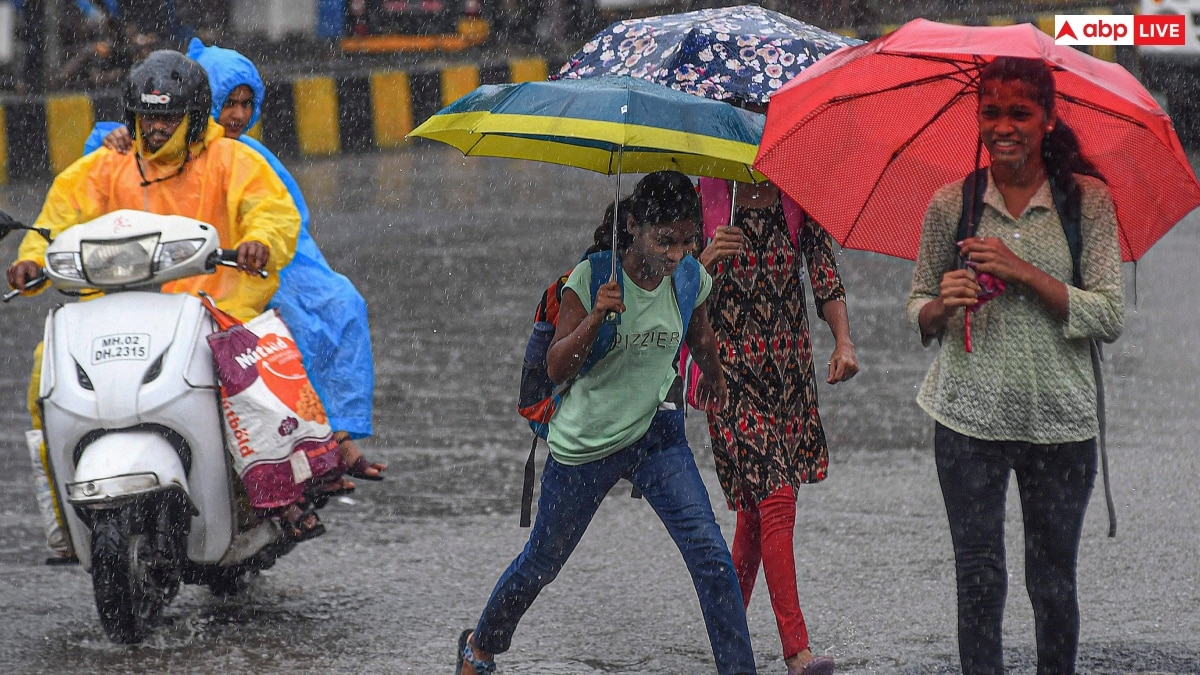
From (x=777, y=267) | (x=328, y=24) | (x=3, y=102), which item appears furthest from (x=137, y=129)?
(x=328, y=24)

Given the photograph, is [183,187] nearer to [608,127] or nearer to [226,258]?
[226,258]

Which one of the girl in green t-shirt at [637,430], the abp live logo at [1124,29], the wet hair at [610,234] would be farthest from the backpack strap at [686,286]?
the abp live logo at [1124,29]

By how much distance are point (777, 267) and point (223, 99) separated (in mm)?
2244

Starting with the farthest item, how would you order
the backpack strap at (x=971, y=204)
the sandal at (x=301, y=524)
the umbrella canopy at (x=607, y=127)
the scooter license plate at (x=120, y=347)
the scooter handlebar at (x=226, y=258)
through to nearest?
the sandal at (x=301, y=524) < the scooter handlebar at (x=226, y=258) < the scooter license plate at (x=120, y=347) < the umbrella canopy at (x=607, y=127) < the backpack strap at (x=971, y=204)

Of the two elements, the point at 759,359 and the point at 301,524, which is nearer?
the point at 759,359

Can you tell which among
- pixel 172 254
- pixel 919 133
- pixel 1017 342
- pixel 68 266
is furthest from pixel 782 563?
pixel 68 266

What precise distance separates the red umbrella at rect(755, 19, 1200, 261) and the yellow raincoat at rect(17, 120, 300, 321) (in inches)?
69.0

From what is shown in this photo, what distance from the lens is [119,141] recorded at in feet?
18.9

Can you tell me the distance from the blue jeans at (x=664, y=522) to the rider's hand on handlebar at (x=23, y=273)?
1.76m

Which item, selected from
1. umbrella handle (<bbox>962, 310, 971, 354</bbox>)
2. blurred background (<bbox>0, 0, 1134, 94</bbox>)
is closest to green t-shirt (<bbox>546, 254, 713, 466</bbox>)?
umbrella handle (<bbox>962, 310, 971, 354</bbox>)

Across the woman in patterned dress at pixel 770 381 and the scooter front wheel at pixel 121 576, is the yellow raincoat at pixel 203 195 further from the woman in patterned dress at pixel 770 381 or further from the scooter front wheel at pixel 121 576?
the woman in patterned dress at pixel 770 381

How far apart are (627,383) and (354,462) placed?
6.09ft

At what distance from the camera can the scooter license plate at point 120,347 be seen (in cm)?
536

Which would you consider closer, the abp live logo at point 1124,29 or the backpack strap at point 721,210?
the backpack strap at point 721,210
